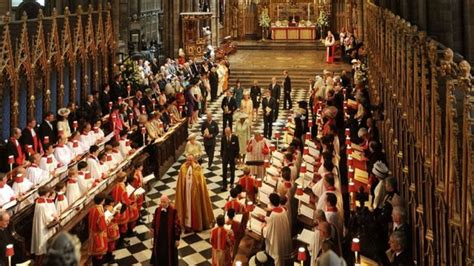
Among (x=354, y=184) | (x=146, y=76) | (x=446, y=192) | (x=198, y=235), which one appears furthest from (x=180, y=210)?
(x=146, y=76)

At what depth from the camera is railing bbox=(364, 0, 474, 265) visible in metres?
4.86

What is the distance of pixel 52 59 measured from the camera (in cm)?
1602

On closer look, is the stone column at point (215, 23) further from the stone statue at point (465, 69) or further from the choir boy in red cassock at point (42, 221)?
the stone statue at point (465, 69)

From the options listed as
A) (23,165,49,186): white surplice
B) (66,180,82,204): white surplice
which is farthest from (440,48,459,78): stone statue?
(23,165,49,186): white surplice

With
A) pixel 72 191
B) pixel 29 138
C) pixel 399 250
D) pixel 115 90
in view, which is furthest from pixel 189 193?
pixel 115 90

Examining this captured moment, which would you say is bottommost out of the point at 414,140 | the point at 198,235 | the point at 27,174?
the point at 198,235

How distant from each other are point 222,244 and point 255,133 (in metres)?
7.10

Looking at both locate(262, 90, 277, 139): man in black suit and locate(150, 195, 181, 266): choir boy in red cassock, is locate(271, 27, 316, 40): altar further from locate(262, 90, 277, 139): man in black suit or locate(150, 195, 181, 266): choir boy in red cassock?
locate(150, 195, 181, 266): choir boy in red cassock

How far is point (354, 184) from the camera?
28.4 ft

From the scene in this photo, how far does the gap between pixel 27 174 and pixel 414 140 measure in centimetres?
686

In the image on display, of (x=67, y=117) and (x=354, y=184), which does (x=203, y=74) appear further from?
(x=354, y=184)

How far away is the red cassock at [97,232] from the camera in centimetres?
877

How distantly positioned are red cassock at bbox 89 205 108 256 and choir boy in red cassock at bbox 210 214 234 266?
1801 mm

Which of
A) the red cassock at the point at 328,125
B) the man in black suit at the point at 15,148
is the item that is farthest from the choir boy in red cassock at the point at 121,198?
the red cassock at the point at 328,125
